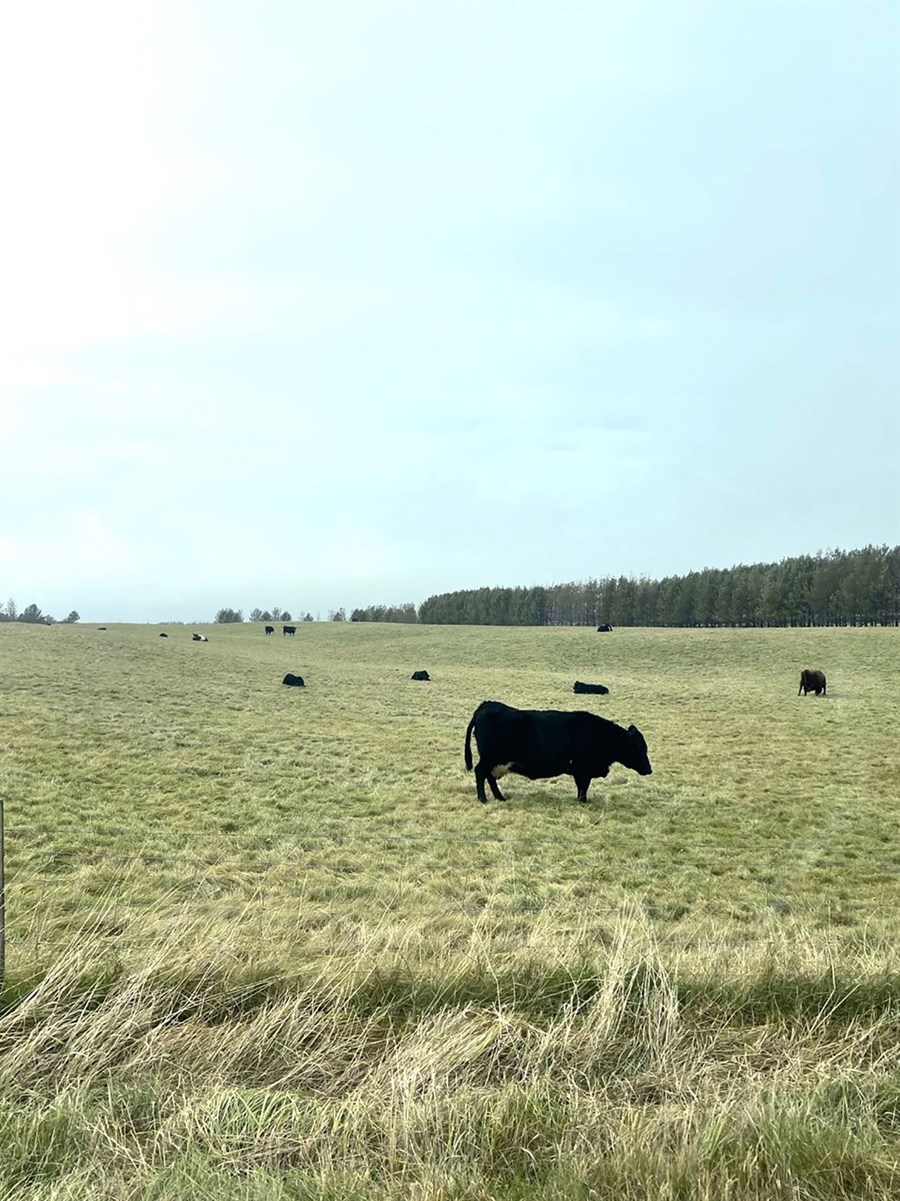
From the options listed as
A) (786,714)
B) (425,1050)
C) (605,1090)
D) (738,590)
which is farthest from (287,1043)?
(738,590)

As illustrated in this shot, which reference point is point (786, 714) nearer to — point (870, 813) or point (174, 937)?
point (870, 813)

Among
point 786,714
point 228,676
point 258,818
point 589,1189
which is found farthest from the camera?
point 228,676

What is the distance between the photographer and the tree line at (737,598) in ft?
285

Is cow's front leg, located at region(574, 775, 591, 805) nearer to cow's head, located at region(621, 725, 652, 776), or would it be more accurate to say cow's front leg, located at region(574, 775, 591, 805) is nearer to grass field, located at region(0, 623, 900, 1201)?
grass field, located at region(0, 623, 900, 1201)

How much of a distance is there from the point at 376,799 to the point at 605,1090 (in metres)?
10.6

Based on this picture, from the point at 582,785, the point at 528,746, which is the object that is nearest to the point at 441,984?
the point at 528,746

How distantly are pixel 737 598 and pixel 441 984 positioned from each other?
106174mm

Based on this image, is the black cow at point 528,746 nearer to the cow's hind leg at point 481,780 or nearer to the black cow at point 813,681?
the cow's hind leg at point 481,780

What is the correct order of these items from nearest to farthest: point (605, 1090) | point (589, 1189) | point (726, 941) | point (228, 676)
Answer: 1. point (589, 1189)
2. point (605, 1090)
3. point (726, 941)
4. point (228, 676)

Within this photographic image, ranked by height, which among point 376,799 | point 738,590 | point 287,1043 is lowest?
A: point 376,799

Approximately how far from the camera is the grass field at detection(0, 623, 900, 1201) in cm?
239

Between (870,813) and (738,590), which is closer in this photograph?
(870,813)

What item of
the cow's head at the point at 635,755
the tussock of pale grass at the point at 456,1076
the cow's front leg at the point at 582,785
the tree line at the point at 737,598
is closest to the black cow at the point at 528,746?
the cow's front leg at the point at 582,785

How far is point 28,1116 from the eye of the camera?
8.36 ft
